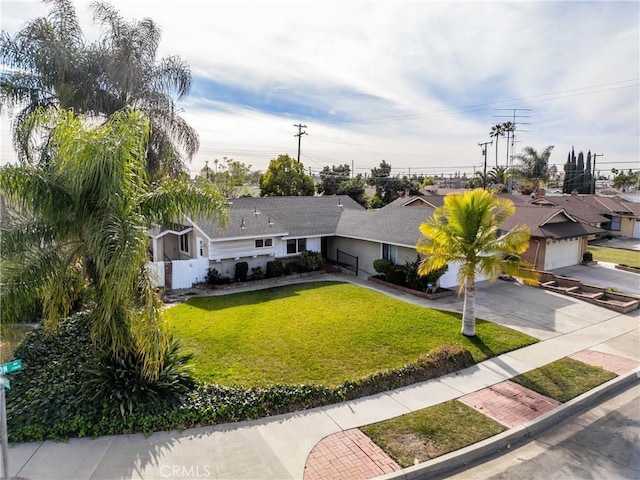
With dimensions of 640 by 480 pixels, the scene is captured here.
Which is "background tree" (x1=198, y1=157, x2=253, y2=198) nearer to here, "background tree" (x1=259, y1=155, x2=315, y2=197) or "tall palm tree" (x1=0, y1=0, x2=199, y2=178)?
"background tree" (x1=259, y1=155, x2=315, y2=197)

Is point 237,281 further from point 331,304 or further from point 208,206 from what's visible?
point 208,206

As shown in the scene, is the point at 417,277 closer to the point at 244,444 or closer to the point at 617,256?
the point at 244,444

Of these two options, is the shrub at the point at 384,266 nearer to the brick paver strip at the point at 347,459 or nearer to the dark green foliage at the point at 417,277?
the dark green foliage at the point at 417,277

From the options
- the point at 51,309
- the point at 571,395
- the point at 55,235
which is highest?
the point at 55,235

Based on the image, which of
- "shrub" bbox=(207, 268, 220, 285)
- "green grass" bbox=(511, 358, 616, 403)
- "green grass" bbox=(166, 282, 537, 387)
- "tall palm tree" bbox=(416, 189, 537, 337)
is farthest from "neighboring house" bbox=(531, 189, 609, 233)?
"shrub" bbox=(207, 268, 220, 285)

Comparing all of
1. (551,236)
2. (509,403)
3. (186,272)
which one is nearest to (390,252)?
(551,236)

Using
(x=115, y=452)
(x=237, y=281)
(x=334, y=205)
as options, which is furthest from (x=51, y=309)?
(x=334, y=205)

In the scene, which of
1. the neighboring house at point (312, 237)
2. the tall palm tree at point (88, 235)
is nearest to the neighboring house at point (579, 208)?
the neighboring house at point (312, 237)
